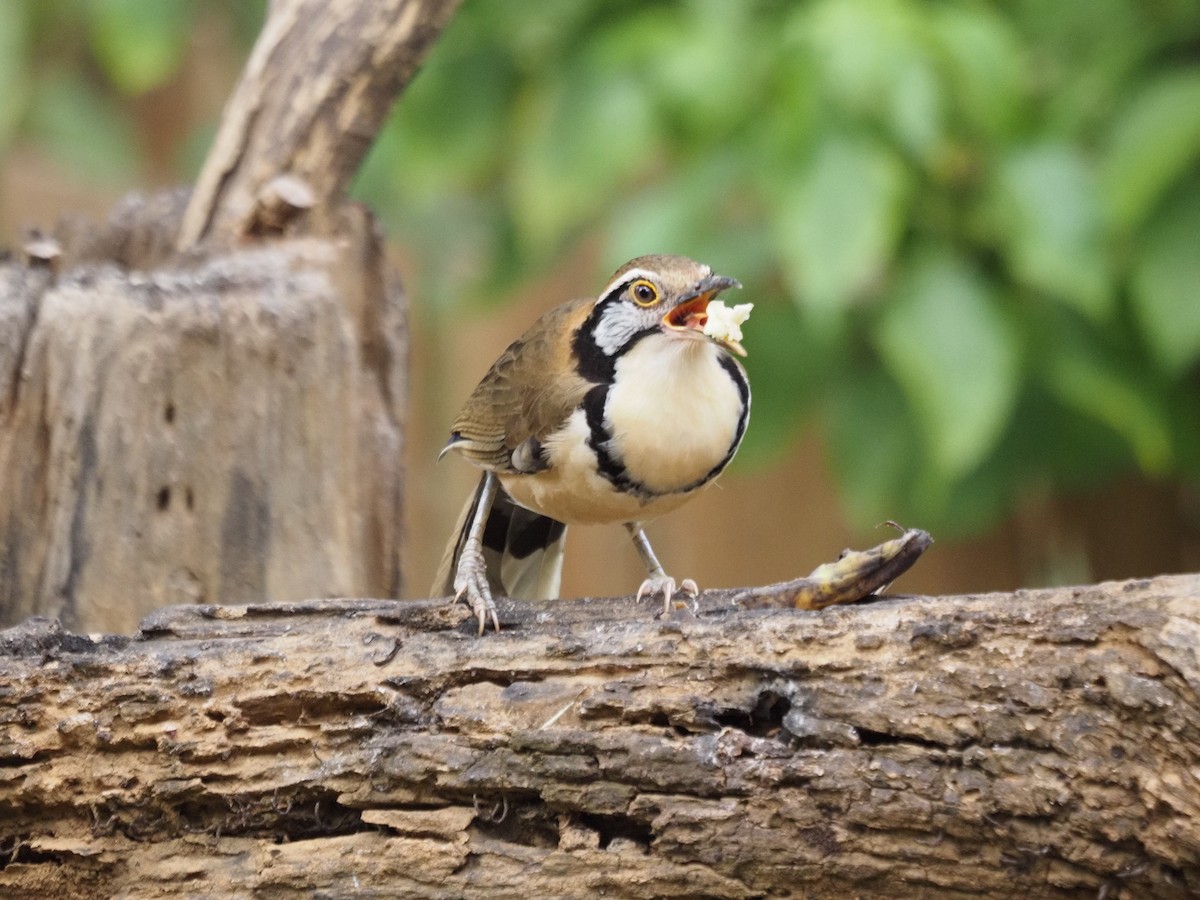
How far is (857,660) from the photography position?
8.25ft

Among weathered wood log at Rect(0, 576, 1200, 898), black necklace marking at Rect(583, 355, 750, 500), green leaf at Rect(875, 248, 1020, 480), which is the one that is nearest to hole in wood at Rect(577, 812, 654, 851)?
weathered wood log at Rect(0, 576, 1200, 898)

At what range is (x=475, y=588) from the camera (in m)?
3.11

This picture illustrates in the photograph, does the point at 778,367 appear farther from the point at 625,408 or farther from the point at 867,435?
the point at 625,408

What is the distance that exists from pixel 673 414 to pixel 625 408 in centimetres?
11

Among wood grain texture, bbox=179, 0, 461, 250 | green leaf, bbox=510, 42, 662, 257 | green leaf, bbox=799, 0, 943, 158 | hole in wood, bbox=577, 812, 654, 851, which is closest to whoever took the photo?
hole in wood, bbox=577, 812, 654, 851

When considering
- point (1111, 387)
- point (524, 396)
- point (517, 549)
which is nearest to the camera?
point (524, 396)

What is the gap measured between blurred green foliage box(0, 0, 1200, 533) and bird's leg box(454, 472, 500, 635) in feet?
6.05

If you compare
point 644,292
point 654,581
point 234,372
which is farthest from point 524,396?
point 234,372

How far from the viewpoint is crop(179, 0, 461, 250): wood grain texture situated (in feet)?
14.2

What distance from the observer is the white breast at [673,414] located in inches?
118

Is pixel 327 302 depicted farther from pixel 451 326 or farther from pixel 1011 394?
pixel 451 326

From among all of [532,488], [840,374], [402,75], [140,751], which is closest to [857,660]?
[532,488]

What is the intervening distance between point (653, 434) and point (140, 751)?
1.19 m

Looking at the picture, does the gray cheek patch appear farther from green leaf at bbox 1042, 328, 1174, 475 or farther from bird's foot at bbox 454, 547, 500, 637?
green leaf at bbox 1042, 328, 1174, 475
